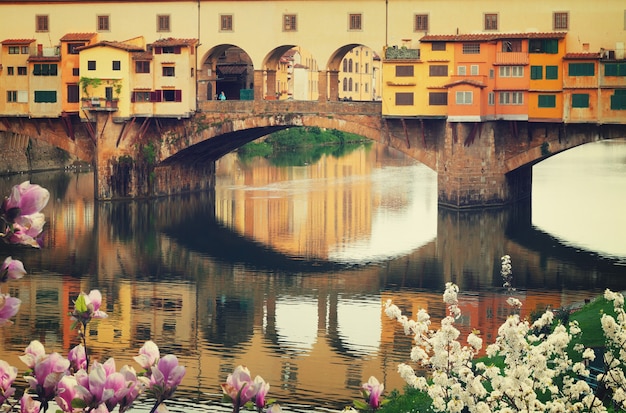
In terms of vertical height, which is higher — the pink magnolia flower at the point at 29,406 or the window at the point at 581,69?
the window at the point at 581,69

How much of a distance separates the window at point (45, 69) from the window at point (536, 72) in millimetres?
18892

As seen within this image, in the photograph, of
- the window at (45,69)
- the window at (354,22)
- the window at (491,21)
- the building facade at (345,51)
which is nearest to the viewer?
the building facade at (345,51)

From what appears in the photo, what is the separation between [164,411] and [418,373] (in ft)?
53.8

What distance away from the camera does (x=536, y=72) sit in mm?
45156

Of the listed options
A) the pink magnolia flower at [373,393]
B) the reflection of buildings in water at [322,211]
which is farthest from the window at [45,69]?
the pink magnolia flower at [373,393]

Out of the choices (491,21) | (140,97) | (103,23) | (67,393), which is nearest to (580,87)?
(491,21)

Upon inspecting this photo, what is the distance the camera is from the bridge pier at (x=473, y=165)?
45.6 meters

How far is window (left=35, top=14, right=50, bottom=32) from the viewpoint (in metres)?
50.5

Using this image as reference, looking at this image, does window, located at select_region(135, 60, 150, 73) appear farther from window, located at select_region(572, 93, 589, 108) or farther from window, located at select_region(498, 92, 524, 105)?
window, located at select_region(572, 93, 589, 108)

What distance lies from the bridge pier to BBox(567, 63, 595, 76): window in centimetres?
351

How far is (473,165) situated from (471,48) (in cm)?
431

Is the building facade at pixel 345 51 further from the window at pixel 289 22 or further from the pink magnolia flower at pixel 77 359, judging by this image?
the pink magnolia flower at pixel 77 359

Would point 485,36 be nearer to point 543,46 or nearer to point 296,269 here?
point 543,46

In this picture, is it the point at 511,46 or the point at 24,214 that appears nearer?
the point at 24,214
